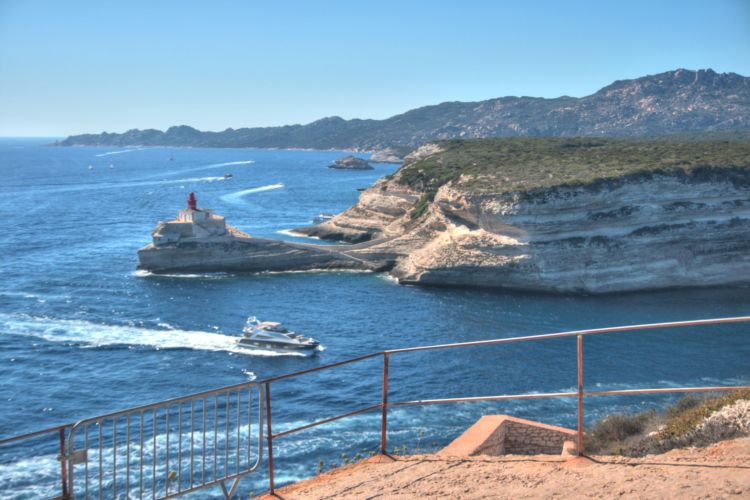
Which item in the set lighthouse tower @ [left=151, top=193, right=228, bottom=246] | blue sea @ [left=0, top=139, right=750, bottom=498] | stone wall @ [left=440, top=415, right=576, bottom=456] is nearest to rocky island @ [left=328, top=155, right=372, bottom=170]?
blue sea @ [left=0, top=139, right=750, bottom=498]

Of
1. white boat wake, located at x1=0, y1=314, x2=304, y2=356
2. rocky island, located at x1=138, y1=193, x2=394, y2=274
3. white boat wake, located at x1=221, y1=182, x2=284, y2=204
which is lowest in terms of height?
white boat wake, located at x1=0, y1=314, x2=304, y2=356

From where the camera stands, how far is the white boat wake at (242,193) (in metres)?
108

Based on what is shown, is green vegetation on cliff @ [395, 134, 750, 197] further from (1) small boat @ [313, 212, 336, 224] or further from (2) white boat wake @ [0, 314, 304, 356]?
(2) white boat wake @ [0, 314, 304, 356]

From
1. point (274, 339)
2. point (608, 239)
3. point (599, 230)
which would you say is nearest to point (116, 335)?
point (274, 339)

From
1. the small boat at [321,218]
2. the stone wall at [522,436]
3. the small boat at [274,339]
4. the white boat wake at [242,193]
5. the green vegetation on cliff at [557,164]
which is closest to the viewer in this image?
the stone wall at [522,436]

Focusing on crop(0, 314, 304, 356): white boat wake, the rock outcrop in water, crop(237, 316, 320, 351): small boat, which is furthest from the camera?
the rock outcrop in water

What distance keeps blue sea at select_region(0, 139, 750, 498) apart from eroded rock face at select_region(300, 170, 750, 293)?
1426 millimetres

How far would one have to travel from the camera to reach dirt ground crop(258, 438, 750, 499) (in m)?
6.86

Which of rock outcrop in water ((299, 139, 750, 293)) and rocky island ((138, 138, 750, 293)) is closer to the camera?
rock outcrop in water ((299, 139, 750, 293))

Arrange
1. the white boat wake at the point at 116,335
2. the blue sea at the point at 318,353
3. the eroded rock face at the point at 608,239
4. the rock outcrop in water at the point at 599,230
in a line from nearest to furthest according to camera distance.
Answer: the blue sea at the point at 318,353, the white boat wake at the point at 116,335, the eroded rock face at the point at 608,239, the rock outcrop in water at the point at 599,230

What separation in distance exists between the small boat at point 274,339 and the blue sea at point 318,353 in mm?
847

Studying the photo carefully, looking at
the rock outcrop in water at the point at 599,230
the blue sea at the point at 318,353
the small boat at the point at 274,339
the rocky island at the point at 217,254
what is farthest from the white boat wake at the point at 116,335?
the rock outcrop in water at the point at 599,230

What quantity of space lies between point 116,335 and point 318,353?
11.8 metres

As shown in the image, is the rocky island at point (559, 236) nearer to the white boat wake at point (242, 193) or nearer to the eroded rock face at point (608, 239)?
the eroded rock face at point (608, 239)
